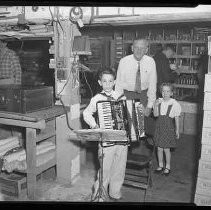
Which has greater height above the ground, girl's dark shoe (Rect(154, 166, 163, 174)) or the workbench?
the workbench

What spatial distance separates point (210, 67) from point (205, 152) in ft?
3.84

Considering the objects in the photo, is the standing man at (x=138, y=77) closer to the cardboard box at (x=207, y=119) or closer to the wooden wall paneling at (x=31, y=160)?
the cardboard box at (x=207, y=119)

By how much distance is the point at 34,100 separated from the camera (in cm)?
504

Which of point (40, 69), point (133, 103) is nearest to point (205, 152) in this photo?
point (133, 103)

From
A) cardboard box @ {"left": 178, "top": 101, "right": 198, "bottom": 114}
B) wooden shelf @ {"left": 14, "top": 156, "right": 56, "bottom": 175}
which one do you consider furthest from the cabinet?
wooden shelf @ {"left": 14, "top": 156, "right": 56, "bottom": 175}

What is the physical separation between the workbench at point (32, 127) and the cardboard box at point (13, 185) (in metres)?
0.12

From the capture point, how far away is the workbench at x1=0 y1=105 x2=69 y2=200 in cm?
472

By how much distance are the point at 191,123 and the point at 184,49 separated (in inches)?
98.5

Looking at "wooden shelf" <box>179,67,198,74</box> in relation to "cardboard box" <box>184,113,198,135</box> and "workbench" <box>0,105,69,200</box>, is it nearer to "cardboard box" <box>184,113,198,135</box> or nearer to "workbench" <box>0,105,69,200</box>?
"cardboard box" <box>184,113,198,135</box>

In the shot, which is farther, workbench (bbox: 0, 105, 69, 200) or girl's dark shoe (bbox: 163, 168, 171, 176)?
girl's dark shoe (bbox: 163, 168, 171, 176)

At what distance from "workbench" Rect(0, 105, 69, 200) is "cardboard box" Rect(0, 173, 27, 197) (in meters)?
0.12

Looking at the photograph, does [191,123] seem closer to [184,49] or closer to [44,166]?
[184,49]

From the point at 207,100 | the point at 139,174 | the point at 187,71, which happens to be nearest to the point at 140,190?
the point at 139,174

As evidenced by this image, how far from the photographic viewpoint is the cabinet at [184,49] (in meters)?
9.49
